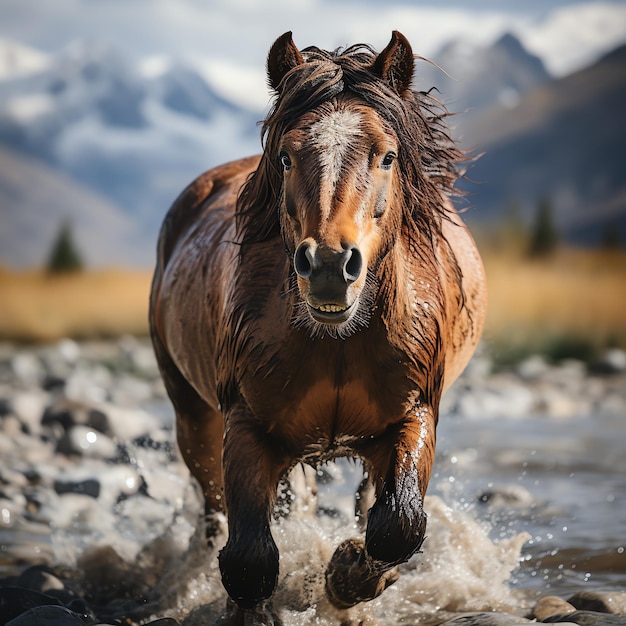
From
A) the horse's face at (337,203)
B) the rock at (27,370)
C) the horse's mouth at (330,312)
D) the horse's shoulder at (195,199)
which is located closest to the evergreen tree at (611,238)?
the rock at (27,370)

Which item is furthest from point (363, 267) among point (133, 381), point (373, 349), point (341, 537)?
point (133, 381)

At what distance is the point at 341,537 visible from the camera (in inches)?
184

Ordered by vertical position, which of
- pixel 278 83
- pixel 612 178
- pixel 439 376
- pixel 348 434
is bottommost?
pixel 348 434

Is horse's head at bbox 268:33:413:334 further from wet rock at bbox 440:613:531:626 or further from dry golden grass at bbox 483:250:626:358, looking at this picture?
Result: dry golden grass at bbox 483:250:626:358

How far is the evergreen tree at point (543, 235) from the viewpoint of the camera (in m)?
17.4

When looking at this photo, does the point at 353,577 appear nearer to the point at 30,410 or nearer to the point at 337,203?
the point at 337,203

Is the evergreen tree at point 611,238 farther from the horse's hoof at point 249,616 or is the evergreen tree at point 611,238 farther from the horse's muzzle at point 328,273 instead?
the horse's muzzle at point 328,273

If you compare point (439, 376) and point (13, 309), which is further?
point (13, 309)

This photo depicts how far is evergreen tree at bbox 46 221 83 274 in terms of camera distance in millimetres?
20125

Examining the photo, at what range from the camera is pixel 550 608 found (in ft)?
14.1

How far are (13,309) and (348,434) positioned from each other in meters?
15.2

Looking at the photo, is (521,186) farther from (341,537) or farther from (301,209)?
(301,209)

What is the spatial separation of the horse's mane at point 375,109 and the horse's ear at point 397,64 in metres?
0.03

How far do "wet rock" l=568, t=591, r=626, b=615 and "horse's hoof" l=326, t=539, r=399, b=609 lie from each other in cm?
97
